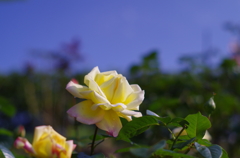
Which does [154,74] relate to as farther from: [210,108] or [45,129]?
[45,129]

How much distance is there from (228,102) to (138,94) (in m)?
1.30

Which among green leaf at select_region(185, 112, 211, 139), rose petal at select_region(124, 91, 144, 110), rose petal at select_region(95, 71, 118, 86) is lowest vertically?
green leaf at select_region(185, 112, 211, 139)

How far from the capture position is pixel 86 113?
0.54m

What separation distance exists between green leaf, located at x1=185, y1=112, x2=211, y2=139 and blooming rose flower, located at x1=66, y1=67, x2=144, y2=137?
0.32 ft

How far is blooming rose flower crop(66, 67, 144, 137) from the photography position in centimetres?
52

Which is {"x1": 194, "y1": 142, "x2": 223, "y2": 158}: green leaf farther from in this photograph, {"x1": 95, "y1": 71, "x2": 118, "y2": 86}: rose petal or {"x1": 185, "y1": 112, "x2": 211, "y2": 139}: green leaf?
{"x1": 95, "y1": 71, "x2": 118, "y2": 86}: rose petal

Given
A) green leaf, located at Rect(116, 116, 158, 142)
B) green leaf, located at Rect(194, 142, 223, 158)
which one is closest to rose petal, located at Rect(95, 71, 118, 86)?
green leaf, located at Rect(116, 116, 158, 142)

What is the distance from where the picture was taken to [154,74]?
6.89 feet

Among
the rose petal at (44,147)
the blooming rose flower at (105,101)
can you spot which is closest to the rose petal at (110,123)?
the blooming rose flower at (105,101)

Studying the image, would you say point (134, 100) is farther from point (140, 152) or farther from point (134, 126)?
point (140, 152)

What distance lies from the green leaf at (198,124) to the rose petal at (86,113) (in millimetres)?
165

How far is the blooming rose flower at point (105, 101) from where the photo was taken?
0.52 meters

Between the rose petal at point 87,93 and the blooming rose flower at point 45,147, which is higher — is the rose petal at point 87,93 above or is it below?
above

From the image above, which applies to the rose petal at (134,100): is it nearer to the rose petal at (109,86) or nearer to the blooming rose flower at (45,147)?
the rose petal at (109,86)
